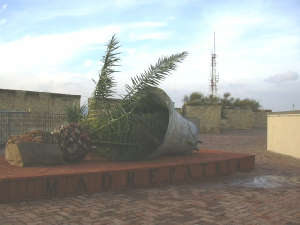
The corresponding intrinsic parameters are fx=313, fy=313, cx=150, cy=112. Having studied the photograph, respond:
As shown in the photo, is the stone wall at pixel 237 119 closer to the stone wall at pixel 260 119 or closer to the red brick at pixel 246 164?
the stone wall at pixel 260 119

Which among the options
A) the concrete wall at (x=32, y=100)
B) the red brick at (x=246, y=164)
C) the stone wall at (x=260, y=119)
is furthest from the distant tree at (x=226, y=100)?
the red brick at (x=246, y=164)

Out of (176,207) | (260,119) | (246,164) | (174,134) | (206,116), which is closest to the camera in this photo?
(176,207)

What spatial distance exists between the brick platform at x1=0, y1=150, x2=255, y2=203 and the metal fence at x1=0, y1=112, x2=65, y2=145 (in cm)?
614

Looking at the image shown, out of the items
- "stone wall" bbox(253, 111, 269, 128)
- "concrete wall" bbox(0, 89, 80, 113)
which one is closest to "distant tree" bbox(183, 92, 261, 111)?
"stone wall" bbox(253, 111, 269, 128)

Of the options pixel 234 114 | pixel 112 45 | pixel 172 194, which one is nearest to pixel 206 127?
pixel 234 114

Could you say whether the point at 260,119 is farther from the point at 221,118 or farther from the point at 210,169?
the point at 210,169

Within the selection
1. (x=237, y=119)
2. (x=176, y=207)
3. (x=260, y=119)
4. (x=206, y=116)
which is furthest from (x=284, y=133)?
(x=260, y=119)

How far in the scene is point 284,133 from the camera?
37.0 ft

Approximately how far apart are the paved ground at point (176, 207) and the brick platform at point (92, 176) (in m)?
0.19

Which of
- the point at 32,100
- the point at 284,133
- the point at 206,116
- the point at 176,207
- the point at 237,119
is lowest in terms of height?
the point at 176,207

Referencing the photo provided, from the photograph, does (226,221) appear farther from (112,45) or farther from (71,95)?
(71,95)

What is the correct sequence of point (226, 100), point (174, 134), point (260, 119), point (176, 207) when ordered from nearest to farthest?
point (176, 207) < point (174, 134) < point (260, 119) < point (226, 100)

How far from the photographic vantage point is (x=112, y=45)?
736cm

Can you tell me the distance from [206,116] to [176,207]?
2070cm
